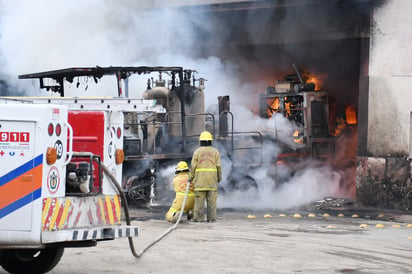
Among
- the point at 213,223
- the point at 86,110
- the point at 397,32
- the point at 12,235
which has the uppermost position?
the point at 397,32

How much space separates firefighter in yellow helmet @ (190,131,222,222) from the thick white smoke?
12.9 feet

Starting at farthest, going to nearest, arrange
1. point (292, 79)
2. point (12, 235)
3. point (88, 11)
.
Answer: point (292, 79) → point (88, 11) → point (12, 235)

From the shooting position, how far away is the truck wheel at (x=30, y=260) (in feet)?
27.1

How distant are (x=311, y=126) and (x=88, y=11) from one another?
617 cm

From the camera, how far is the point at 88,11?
20.0 metres

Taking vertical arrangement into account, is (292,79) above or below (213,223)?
above

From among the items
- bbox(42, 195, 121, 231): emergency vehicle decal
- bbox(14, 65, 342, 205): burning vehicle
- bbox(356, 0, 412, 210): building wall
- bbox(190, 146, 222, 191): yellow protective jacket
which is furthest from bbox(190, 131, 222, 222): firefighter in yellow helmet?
bbox(42, 195, 121, 231): emergency vehicle decal

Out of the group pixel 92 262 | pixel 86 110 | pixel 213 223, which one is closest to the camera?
pixel 86 110

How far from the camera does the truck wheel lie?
827 cm

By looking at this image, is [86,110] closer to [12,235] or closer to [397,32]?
[12,235]

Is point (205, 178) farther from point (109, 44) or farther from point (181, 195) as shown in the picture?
point (109, 44)

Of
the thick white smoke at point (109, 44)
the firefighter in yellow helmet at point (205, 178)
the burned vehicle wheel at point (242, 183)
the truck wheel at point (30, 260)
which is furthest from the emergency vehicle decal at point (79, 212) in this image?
the burned vehicle wheel at point (242, 183)

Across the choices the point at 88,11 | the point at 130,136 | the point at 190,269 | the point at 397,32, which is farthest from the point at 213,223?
the point at 88,11

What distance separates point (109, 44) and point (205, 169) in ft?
24.3
